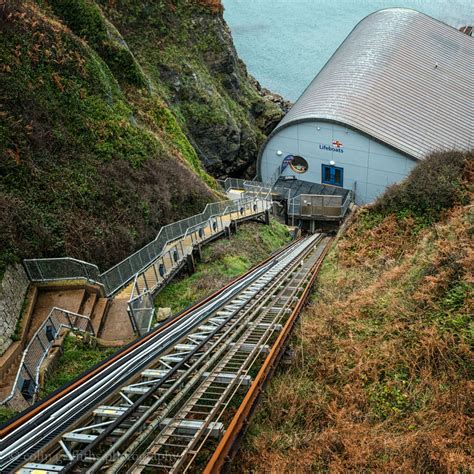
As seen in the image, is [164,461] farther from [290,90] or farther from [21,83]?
[290,90]

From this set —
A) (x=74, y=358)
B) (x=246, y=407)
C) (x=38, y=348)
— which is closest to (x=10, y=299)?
(x=38, y=348)

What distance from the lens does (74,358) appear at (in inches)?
363

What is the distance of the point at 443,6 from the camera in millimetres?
80688

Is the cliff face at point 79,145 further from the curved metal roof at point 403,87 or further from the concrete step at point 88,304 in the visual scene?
the curved metal roof at point 403,87

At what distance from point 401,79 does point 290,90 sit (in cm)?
2662

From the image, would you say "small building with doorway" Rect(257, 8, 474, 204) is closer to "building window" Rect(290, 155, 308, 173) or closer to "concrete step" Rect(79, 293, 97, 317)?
"building window" Rect(290, 155, 308, 173)

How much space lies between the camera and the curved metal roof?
27.8 m

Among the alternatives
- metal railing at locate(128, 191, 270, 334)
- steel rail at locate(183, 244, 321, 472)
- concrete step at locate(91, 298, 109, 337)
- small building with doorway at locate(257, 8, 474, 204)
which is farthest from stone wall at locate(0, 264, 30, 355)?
small building with doorway at locate(257, 8, 474, 204)

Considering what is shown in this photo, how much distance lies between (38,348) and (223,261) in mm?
8856

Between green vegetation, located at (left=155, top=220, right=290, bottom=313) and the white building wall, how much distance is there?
8.57m

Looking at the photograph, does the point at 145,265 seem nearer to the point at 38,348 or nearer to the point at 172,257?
the point at 172,257

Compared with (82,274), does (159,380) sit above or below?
below

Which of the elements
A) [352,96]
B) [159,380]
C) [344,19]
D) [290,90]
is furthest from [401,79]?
[344,19]

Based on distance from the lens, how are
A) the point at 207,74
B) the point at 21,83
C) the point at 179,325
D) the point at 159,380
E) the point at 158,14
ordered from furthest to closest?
1. the point at 207,74
2. the point at 158,14
3. the point at 21,83
4. the point at 179,325
5. the point at 159,380
